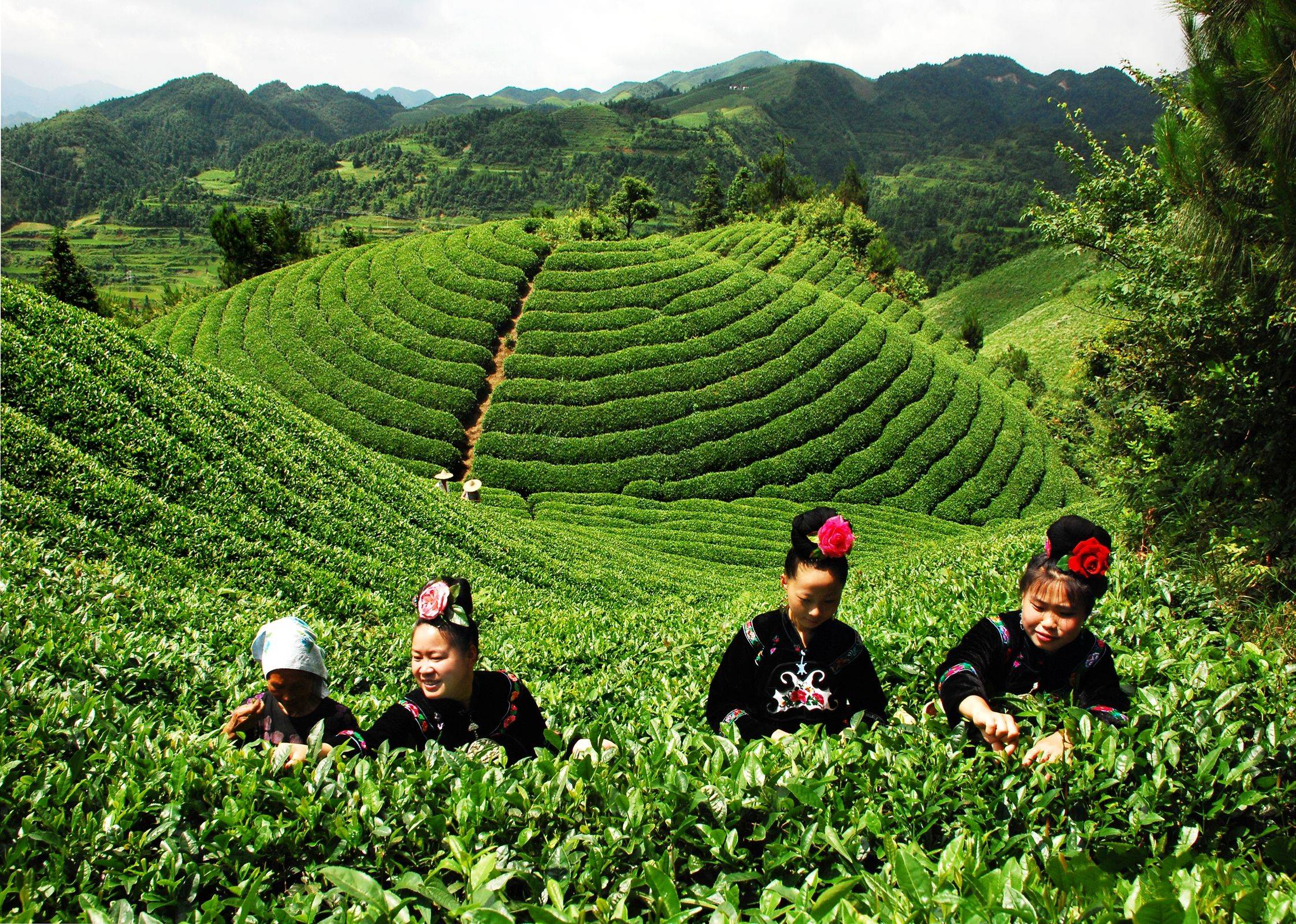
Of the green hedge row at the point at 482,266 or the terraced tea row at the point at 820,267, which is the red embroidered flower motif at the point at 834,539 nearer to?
the green hedge row at the point at 482,266

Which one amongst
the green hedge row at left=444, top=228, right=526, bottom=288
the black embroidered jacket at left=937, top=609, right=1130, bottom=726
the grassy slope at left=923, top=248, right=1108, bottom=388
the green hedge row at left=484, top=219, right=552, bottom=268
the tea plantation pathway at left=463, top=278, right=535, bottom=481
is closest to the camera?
the black embroidered jacket at left=937, top=609, right=1130, bottom=726

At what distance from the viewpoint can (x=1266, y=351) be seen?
8.11 m

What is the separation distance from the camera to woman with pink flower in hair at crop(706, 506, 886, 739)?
134 inches

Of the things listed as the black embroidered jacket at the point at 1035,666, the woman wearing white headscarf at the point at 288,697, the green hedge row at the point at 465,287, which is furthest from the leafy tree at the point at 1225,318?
the green hedge row at the point at 465,287

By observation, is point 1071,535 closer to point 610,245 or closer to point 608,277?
point 608,277

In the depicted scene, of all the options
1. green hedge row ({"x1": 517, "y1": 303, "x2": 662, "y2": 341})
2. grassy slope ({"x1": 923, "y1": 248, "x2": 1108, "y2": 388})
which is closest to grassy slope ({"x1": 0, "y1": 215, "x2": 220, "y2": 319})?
green hedge row ({"x1": 517, "y1": 303, "x2": 662, "y2": 341})

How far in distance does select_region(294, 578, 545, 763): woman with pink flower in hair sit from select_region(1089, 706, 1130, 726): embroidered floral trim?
8.21 feet

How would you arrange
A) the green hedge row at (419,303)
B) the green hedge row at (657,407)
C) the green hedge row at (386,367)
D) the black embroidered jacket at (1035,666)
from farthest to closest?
the green hedge row at (419,303)
the green hedge row at (386,367)
the green hedge row at (657,407)
the black embroidered jacket at (1035,666)

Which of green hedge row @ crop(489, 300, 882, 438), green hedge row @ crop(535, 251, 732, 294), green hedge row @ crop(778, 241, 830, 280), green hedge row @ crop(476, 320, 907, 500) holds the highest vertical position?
green hedge row @ crop(778, 241, 830, 280)

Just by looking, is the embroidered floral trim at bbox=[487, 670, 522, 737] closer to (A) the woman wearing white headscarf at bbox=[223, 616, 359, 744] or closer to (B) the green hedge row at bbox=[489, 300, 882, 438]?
(A) the woman wearing white headscarf at bbox=[223, 616, 359, 744]

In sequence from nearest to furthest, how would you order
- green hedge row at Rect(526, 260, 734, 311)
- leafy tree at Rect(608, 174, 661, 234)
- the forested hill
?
green hedge row at Rect(526, 260, 734, 311) → leafy tree at Rect(608, 174, 661, 234) → the forested hill

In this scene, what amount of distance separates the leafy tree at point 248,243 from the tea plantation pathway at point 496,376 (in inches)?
991

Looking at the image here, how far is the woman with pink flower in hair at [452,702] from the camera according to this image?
3094mm

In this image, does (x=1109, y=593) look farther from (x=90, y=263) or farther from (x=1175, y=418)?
(x=90, y=263)
